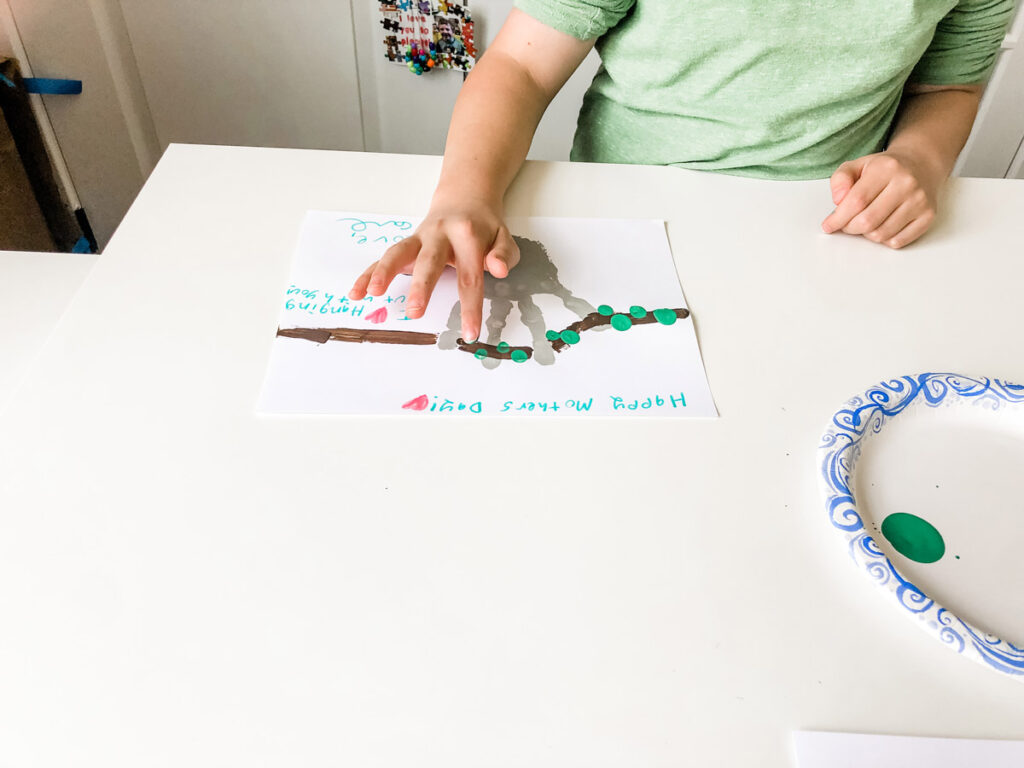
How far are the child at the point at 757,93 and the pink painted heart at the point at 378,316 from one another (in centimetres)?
7

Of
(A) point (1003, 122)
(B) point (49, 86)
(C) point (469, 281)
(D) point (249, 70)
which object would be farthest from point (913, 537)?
(A) point (1003, 122)

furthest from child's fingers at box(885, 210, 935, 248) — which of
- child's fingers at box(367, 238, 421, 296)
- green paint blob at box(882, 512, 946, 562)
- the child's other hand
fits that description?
child's fingers at box(367, 238, 421, 296)

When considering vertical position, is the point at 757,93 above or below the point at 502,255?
above

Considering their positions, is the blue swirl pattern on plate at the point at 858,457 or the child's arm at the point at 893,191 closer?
the blue swirl pattern on plate at the point at 858,457

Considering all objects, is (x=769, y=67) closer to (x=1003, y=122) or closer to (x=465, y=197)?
(x=465, y=197)

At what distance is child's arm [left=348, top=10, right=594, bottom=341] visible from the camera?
46 cm

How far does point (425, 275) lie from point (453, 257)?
40mm

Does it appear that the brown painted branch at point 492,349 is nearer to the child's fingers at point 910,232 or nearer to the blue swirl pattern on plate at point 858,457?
the blue swirl pattern on plate at point 858,457

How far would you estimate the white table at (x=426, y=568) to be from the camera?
28cm

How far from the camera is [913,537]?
366 mm

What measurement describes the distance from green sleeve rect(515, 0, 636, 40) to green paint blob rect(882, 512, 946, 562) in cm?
49

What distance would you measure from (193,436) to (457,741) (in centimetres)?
22

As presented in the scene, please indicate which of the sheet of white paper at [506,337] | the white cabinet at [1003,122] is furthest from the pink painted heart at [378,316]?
the white cabinet at [1003,122]

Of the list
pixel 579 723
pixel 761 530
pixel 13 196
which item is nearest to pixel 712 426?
pixel 761 530
